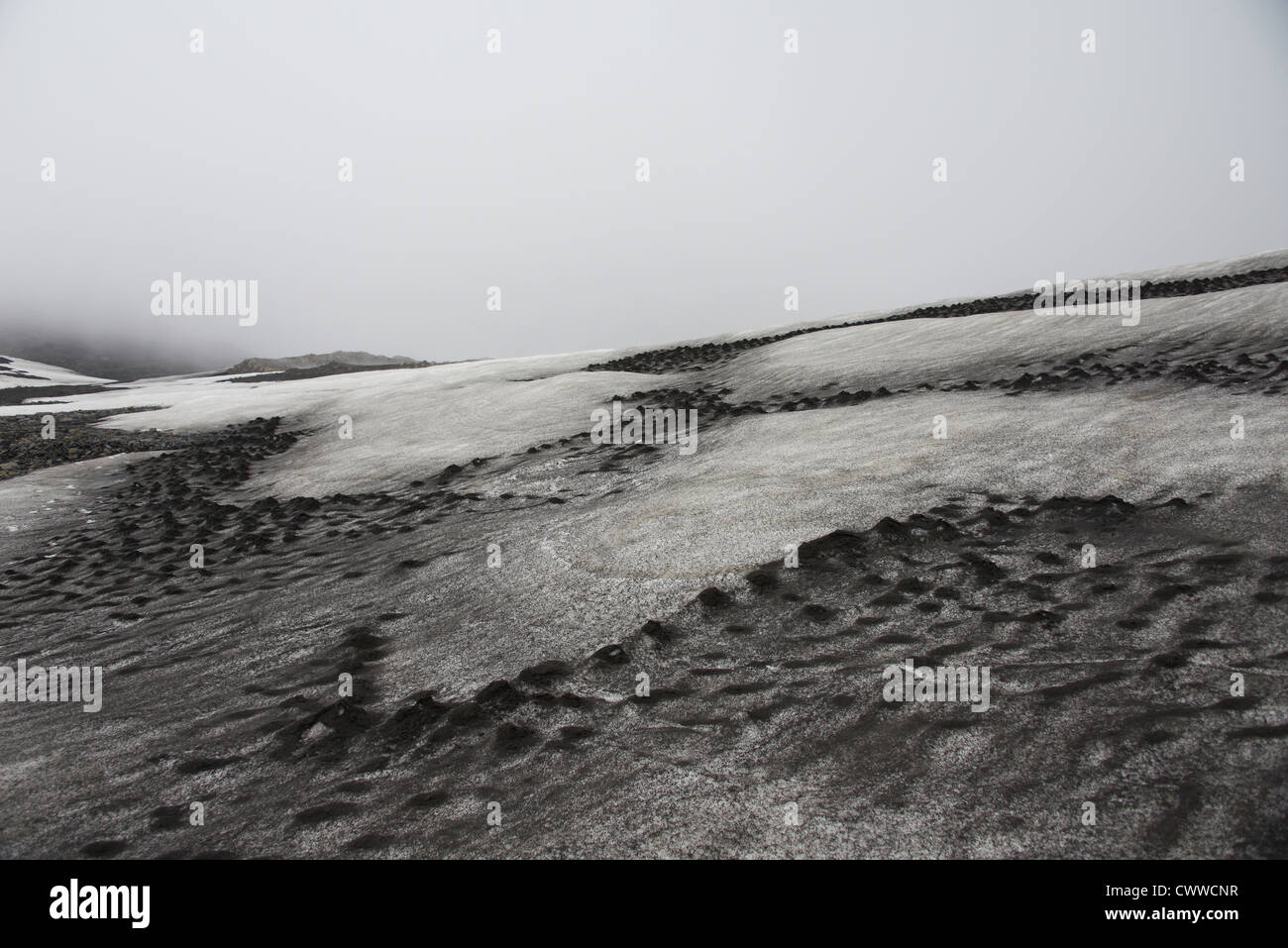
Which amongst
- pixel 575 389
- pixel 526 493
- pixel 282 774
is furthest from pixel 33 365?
pixel 282 774

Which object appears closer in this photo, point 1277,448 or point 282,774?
point 282,774

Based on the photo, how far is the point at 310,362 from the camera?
130 m

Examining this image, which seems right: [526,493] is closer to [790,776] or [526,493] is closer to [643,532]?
[643,532]

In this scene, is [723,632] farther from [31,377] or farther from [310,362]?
[310,362]

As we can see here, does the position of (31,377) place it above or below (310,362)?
below

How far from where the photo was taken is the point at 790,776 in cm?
566

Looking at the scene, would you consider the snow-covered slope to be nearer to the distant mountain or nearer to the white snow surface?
the white snow surface

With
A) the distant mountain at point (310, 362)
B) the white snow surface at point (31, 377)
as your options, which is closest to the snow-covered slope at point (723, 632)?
the white snow surface at point (31, 377)

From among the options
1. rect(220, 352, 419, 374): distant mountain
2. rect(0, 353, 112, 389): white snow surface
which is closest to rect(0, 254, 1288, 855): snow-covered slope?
rect(0, 353, 112, 389): white snow surface

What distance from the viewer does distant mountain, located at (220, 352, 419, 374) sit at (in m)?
102

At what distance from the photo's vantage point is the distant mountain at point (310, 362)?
102 meters

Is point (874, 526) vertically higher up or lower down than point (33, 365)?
lower down

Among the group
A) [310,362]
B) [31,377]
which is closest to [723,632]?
[31,377]
